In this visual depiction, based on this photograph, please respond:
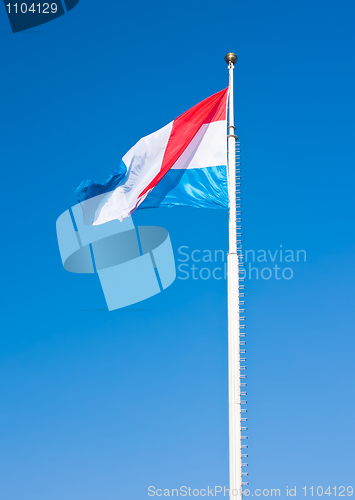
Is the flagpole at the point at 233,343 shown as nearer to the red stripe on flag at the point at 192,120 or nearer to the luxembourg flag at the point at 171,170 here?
the luxembourg flag at the point at 171,170

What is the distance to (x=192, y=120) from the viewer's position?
98.1ft

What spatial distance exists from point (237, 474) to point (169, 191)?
13475 millimetres

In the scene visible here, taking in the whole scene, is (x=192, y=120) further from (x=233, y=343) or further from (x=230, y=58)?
(x=233, y=343)

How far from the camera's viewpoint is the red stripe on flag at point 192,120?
96.9ft

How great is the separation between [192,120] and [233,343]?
12124 millimetres

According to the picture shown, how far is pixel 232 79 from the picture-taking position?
3008cm

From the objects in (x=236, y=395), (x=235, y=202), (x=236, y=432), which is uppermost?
(x=235, y=202)

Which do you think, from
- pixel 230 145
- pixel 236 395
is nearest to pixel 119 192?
pixel 230 145

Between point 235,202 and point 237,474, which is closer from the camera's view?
point 237,474

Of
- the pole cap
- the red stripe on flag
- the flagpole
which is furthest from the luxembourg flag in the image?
the pole cap

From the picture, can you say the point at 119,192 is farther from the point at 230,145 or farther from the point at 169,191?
the point at 230,145

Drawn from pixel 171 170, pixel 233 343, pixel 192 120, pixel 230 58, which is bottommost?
pixel 233 343

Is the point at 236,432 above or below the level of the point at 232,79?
below

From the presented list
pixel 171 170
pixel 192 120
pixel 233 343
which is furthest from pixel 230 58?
pixel 233 343
